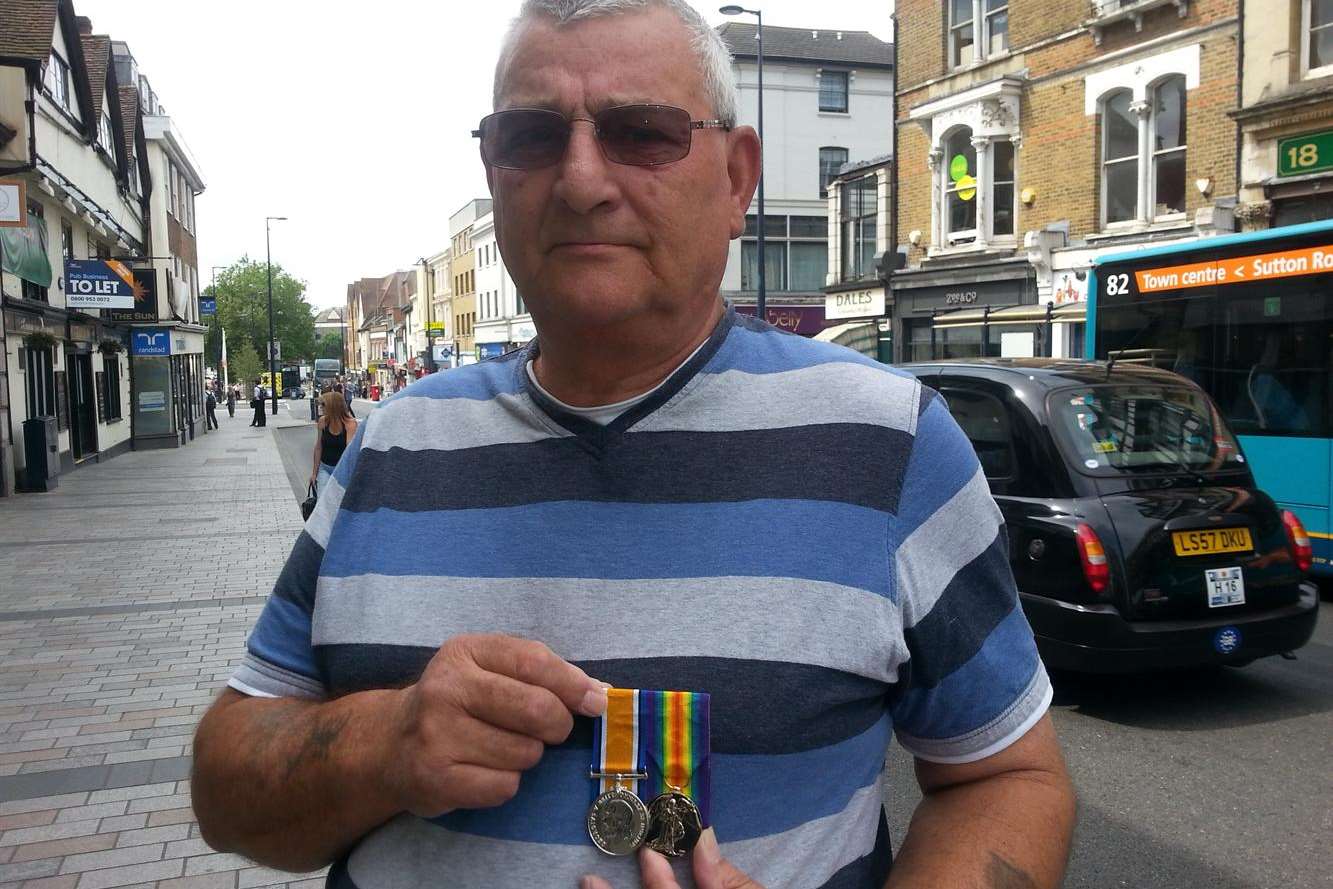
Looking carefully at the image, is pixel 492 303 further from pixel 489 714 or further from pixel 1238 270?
pixel 489 714

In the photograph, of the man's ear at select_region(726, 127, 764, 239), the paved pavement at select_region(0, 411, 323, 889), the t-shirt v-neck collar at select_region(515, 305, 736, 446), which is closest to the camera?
the t-shirt v-neck collar at select_region(515, 305, 736, 446)

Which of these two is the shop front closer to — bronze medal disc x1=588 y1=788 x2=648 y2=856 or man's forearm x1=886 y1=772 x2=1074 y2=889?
man's forearm x1=886 y1=772 x2=1074 y2=889

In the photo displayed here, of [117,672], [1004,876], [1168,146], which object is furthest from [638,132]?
[1168,146]

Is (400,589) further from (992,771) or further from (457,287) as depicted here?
(457,287)

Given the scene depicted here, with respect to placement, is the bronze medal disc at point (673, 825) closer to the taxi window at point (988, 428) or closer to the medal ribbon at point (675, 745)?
the medal ribbon at point (675, 745)

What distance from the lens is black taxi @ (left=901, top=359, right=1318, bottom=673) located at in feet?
17.7

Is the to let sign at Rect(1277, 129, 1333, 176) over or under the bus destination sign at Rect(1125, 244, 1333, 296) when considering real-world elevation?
over

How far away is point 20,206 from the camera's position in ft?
45.7

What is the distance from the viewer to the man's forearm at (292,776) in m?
1.28

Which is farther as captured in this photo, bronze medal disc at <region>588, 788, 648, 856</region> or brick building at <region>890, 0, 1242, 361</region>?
brick building at <region>890, 0, 1242, 361</region>

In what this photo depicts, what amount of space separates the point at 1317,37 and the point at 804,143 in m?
28.3

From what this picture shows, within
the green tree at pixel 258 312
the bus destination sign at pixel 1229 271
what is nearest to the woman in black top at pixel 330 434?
the bus destination sign at pixel 1229 271

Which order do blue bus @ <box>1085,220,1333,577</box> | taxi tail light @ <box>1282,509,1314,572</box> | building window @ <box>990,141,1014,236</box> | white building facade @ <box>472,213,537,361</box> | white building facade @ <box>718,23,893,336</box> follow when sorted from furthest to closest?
white building facade @ <box>472,213,537,361</box>, white building facade @ <box>718,23,893,336</box>, building window @ <box>990,141,1014,236</box>, blue bus @ <box>1085,220,1333,577</box>, taxi tail light @ <box>1282,509,1314,572</box>

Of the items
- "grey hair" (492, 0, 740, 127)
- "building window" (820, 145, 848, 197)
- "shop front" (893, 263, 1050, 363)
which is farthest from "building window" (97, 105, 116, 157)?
"grey hair" (492, 0, 740, 127)
